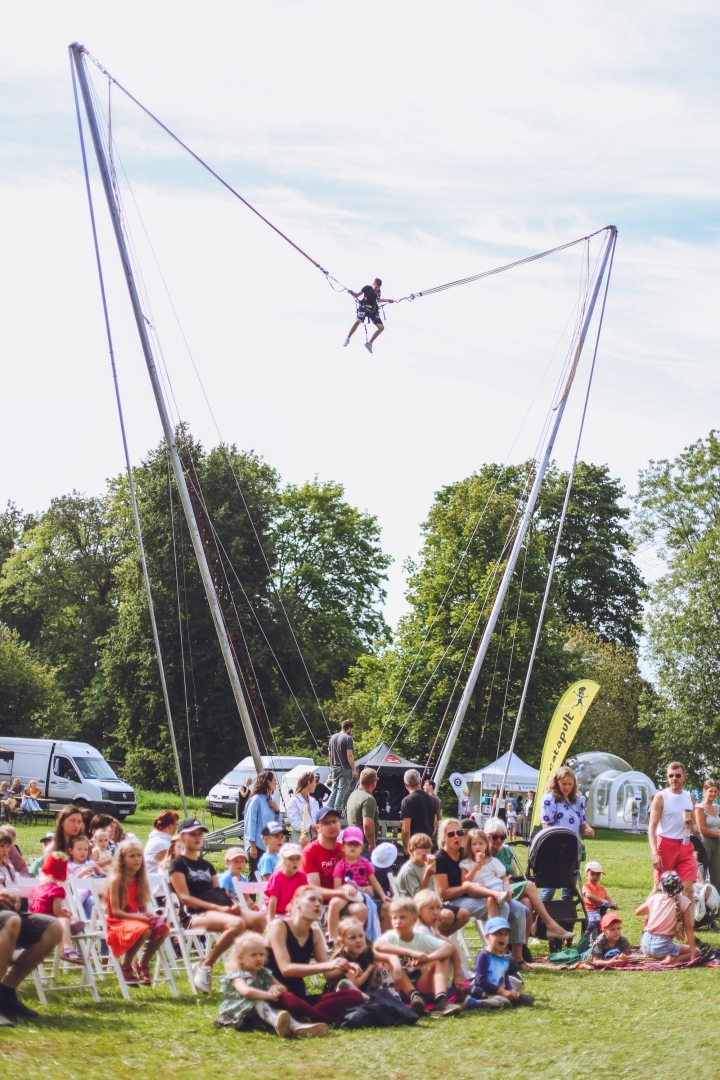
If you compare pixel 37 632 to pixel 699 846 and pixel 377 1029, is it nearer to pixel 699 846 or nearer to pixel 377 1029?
pixel 699 846

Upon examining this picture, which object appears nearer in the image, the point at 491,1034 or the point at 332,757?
the point at 491,1034

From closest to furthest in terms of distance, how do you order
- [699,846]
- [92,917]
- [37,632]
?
1. [92,917]
2. [699,846]
3. [37,632]

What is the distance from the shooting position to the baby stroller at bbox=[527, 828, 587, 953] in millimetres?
11516

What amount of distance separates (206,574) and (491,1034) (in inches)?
386

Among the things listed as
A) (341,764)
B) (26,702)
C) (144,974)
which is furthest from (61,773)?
(144,974)

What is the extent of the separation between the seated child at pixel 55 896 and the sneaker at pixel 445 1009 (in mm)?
2296

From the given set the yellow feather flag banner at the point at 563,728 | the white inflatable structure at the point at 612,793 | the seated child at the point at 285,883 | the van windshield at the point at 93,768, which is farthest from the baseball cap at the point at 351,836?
the white inflatable structure at the point at 612,793

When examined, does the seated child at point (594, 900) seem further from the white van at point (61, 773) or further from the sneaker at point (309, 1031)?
the white van at point (61, 773)

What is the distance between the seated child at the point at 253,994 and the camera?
7418mm

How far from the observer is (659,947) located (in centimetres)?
1069

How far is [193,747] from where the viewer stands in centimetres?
4166

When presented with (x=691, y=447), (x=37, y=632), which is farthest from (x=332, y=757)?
(x=37, y=632)

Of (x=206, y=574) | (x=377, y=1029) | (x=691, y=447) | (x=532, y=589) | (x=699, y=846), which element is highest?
(x=691, y=447)

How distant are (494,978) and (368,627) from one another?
44.3m
